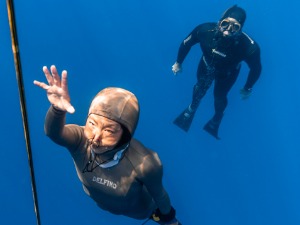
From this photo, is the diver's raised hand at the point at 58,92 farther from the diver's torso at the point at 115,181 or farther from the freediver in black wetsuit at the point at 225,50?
the freediver in black wetsuit at the point at 225,50

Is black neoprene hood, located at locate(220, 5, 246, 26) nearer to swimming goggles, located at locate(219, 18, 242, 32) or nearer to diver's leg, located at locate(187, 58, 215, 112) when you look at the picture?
swimming goggles, located at locate(219, 18, 242, 32)

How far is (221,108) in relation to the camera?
6.25 metres

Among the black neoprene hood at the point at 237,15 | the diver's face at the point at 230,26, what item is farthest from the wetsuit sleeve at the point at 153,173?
the black neoprene hood at the point at 237,15

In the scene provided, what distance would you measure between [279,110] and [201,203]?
14.2 ft

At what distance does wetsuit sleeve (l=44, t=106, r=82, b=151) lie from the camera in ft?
6.68

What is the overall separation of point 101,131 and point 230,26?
3110mm

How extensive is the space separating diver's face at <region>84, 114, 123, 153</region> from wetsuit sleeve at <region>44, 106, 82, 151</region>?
0.16 m

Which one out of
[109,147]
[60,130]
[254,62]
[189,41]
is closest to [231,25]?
[254,62]

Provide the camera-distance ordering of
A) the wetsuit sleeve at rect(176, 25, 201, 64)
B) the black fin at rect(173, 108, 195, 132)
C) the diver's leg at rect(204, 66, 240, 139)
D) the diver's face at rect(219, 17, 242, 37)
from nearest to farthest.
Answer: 1. the diver's face at rect(219, 17, 242, 37)
2. the wetsuit sleeve at rect(176, 25, 201, 64)
3. the diver's leg at rect(204, 66, 240, 139)
4. the black fin at rect(173, 108, 195, 132)

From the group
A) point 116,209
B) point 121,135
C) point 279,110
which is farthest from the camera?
point 279,110

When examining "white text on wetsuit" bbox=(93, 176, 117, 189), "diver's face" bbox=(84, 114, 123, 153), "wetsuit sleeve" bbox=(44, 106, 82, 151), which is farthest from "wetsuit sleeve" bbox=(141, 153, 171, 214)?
"wetsuit sleeve" bbox=(44, 106, 82, 151)

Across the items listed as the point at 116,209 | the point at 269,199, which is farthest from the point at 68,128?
the point at 269,199

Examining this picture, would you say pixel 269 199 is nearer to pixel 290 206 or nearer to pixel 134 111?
pixel 290 206

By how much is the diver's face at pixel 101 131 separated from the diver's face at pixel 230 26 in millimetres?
3001
